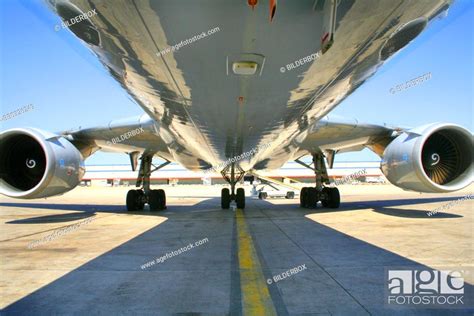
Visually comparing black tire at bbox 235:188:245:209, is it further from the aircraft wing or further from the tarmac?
the tarmac

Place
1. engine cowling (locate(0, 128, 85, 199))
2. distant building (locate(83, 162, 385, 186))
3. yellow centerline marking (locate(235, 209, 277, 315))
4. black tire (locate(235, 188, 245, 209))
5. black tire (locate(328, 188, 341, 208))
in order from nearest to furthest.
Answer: yellow centerline marking (locate(235, 209, 277, 315)), engine cowling (locate(0, 128, 85, 199)), black tire (locate(328, 188, 341, 208)), black tire (locate(235, 188, 245, 209)), distant building (locate(83, 162, 385, 186))

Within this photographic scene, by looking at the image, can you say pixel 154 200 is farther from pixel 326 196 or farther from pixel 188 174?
pixel 188 174

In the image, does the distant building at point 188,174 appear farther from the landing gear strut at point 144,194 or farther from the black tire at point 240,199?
the landing gear strut at point 144,194

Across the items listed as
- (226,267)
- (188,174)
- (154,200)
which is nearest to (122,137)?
(154,200)

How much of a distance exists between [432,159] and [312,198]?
14.9 ft

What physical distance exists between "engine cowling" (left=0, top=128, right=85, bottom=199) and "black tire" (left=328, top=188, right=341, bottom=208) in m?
7.33

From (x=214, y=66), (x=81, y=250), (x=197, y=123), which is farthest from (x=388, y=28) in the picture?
(x=81, y=250)

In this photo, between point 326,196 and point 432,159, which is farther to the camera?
point 326,196

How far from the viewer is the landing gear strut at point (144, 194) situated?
1212 centimetres

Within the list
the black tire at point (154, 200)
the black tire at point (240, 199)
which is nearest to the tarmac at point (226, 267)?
the black tire at point (154, 200)

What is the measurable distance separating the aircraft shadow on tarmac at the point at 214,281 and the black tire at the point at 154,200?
6197 mm

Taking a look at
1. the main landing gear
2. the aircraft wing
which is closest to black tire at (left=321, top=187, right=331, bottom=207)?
the main landing gear

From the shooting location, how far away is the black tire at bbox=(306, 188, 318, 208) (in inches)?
497

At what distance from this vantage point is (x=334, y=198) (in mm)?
12117
